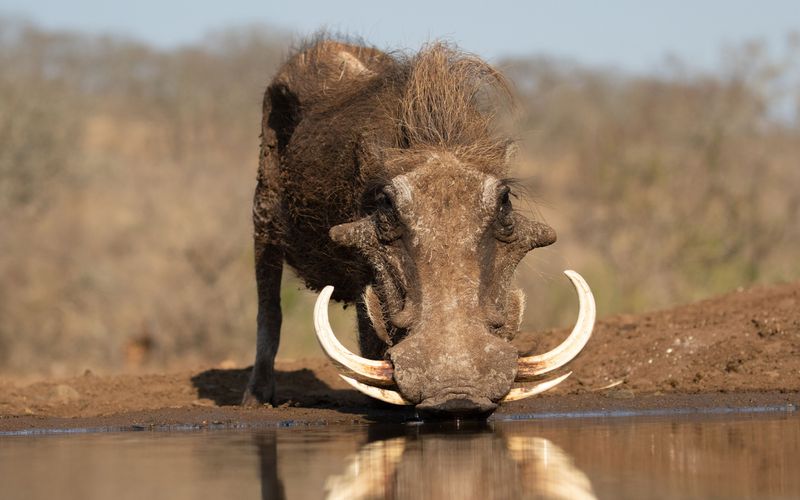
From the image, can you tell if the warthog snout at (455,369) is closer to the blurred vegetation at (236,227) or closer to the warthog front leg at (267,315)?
the warthog front leg at (267,315)

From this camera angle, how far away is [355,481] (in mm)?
4688

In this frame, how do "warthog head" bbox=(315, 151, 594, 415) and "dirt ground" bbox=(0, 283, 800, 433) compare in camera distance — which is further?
"dirt ground" bbox=(0, 283, 800, 433)

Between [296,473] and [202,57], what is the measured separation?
40009 millimetres

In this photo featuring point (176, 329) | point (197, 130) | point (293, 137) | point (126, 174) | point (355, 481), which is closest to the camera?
point (355, 481)

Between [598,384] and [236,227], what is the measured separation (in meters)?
13.7

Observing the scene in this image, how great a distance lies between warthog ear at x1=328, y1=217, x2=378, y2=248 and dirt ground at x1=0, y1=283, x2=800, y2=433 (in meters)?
0.95

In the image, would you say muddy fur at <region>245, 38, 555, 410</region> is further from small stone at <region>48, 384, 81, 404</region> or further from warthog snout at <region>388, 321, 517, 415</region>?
small stone at <region>48, 384, 81, 404</region>

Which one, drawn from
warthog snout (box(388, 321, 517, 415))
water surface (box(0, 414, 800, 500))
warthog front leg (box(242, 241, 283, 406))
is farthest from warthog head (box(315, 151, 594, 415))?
warthog front leg (box(242, 241, 283, 406))

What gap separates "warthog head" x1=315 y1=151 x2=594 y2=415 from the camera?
597 cm

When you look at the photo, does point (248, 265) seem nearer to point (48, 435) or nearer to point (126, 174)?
point (126, 174)

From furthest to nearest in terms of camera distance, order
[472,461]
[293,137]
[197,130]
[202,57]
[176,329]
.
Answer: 1. [202,57]
2. [197,130]
3. [176,329]
4. [293,137]
5. [472,461]

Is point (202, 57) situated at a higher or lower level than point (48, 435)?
higher

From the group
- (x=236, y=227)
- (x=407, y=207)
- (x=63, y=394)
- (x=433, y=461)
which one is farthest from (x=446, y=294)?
(x=236, y=227)

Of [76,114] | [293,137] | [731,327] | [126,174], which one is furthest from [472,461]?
[76,114]
